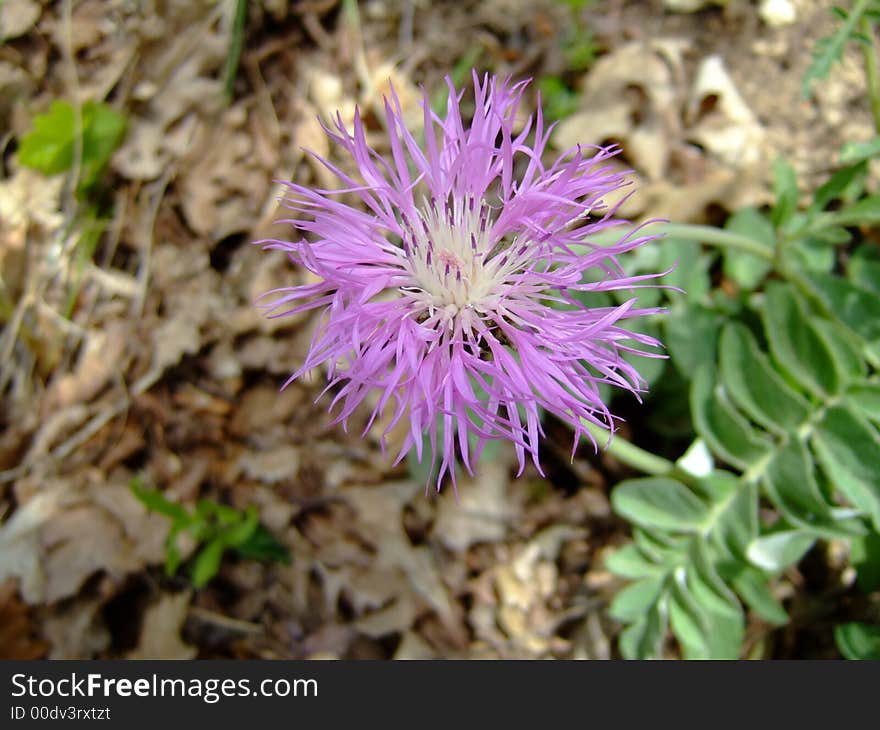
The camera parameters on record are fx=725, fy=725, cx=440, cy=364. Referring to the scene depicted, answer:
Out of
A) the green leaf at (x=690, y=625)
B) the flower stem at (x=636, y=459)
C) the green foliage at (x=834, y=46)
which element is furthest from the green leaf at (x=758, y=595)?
the green foliage at (x=834, y=46)

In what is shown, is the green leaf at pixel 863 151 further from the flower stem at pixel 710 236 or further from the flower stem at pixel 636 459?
the flower stem at pixel 636 459

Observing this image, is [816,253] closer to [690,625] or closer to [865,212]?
[865,212]

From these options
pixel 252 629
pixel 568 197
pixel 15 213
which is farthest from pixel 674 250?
pixel 15 213

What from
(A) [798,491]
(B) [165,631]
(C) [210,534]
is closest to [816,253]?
(A) [798,491]

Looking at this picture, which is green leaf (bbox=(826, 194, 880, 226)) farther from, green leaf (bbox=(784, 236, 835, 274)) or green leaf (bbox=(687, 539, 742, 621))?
green leaf (bbox=(687, 539, 742, 621))

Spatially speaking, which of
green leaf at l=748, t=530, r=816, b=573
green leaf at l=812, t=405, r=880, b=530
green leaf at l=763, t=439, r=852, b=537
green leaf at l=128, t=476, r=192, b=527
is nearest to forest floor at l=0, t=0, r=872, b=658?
green leaf at l=128, t=476, r=192, b=527
